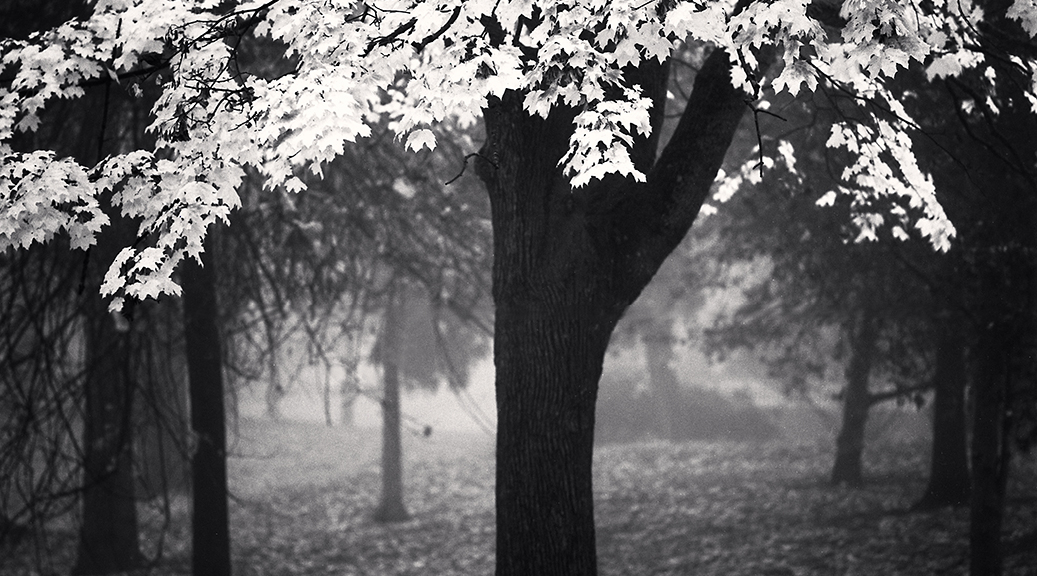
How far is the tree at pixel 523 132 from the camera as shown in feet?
11.2

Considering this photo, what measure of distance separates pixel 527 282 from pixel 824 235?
623cm

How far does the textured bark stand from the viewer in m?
4.48

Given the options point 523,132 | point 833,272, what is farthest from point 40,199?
point 833,272

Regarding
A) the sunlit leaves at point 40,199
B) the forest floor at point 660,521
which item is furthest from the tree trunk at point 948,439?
the sunlit leaves at point 40,199

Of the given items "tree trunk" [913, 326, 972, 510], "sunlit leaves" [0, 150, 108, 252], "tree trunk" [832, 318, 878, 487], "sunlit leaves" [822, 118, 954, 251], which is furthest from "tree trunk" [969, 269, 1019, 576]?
"sunlit leaves" [0, 150, 108, 252]

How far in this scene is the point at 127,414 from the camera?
641cm

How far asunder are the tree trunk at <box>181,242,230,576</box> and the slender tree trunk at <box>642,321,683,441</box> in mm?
16779

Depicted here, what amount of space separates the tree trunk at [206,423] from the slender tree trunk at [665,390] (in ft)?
55.0

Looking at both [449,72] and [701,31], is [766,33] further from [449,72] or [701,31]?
[449,72]

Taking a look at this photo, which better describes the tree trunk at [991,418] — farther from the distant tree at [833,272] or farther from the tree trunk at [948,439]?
the tree trunk at [948,439]

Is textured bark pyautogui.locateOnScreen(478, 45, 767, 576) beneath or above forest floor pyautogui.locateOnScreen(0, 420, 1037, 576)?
above

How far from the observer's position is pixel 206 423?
7.19 metres

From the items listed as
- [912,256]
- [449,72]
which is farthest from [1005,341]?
[449,72]

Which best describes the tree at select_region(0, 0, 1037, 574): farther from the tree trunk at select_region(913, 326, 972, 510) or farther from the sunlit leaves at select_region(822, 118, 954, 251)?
the tree trunk at select_region(913, 326, 972, 510)
